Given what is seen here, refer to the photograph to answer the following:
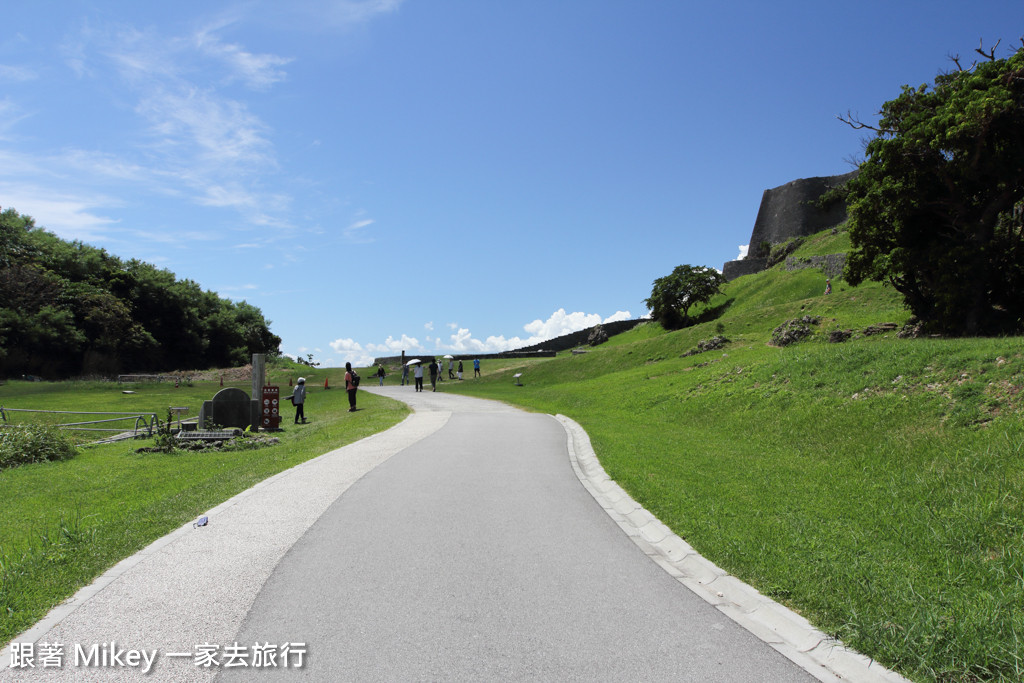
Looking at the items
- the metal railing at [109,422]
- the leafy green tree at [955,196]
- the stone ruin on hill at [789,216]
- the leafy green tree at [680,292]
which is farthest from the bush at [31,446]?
the stone ruin on hill at [789,216]

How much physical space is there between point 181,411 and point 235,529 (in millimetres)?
20683

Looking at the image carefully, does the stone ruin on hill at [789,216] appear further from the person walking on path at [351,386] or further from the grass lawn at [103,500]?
the grass lawn at [103,500]

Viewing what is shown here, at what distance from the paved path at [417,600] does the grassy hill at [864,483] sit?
0.74m

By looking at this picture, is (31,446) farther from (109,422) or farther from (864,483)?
(864,483)

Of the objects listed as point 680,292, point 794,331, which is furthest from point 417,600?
point 680,292

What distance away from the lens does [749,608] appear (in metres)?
4.45

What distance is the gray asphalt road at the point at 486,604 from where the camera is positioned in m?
3.61

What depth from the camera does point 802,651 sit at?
3805 mm

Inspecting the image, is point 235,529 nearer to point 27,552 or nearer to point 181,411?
point 27,552

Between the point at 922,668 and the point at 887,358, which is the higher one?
the point at 887,358

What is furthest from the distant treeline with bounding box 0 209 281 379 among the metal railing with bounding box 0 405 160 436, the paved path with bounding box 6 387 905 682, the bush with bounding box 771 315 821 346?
the bush with bounding box 771 315 821 346

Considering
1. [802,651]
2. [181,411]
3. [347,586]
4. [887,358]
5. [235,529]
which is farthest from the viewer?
[181,411]

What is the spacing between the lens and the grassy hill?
409cm

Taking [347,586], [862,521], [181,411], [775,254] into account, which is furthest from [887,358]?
[775,254]
